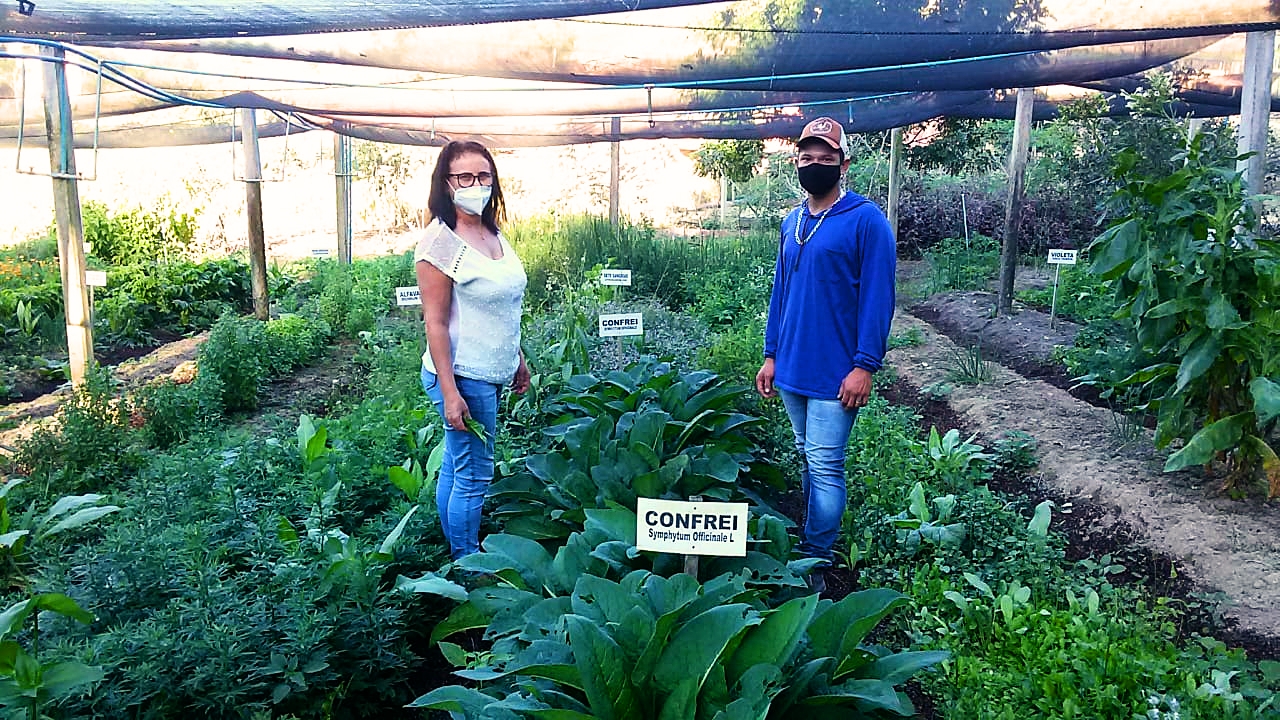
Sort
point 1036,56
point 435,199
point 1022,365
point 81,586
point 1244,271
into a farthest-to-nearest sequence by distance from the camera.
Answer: point 1022,365 < point 1036,56 < point 1244,271 < point 435,199 < point 81,586

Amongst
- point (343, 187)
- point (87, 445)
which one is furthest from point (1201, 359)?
point (343, 187)

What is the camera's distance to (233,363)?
595 cm

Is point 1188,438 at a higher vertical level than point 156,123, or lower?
lower

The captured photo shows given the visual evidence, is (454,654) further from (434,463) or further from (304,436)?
(304,436)

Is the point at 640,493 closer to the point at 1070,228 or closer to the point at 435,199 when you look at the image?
the point at 435,199

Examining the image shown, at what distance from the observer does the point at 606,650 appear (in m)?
2.01

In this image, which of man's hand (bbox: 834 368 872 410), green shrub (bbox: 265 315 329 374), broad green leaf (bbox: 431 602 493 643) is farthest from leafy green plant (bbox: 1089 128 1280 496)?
green shrub (bbox: 265 315 329 374)

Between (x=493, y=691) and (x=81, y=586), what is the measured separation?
1.32m

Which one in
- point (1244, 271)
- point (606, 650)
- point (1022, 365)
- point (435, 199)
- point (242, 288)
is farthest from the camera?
point (242, 288)

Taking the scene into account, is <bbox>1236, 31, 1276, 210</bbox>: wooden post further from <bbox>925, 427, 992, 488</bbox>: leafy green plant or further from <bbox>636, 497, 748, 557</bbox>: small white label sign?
<bbox>636, 497, 748, 557</bbox>: small white label sign

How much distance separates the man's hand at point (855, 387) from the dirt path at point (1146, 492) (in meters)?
1.51

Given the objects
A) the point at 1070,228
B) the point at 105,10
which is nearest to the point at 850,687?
the point at 105,10

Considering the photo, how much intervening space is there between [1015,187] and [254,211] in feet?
23.2

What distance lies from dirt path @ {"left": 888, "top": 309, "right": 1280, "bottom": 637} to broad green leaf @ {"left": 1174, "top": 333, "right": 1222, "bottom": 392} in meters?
0.59
